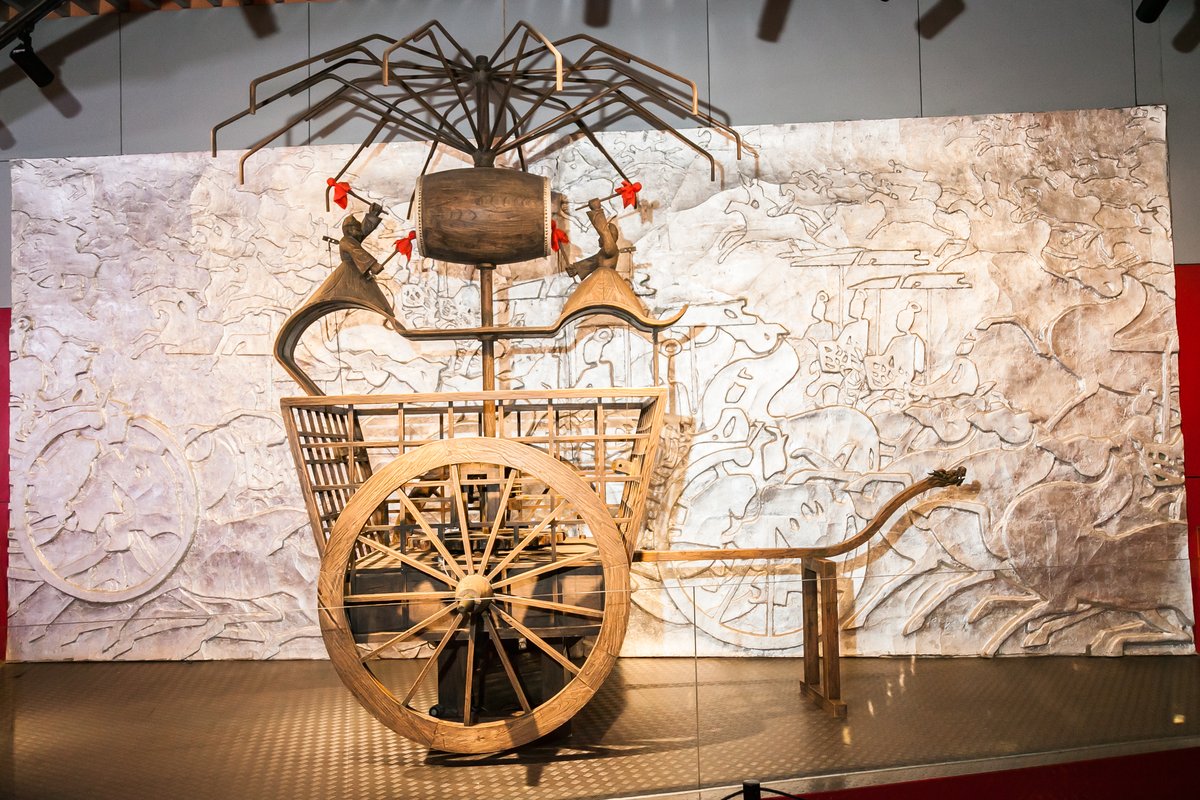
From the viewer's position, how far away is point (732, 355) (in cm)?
444

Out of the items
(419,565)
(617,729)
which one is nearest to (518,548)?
(419,565)

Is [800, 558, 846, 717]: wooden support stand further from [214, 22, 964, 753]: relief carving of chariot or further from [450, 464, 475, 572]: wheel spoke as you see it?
[450, 464, 475, 572]: wheel spoke

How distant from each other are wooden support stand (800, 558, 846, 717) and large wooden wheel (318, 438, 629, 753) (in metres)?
0.60

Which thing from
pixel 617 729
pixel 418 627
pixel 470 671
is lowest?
pixel 617 729

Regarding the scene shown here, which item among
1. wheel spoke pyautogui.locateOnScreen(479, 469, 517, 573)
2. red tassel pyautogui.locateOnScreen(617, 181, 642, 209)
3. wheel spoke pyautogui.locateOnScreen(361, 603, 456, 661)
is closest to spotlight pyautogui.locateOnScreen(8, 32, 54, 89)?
red tassel pyautogui.locateOnScreen(617, 181, 642, 209)

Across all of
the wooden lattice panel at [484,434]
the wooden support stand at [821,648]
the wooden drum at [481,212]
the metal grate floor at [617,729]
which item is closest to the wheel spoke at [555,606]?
the metal grate floor at [617,729]

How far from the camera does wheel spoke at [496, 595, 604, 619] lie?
291 centimetres

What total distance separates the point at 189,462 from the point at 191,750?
7.46 feet

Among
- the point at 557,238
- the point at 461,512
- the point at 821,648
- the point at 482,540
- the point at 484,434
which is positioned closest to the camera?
the point at 821,648

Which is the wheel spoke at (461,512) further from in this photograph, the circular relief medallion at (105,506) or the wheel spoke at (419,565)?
the circular relief medallion at (105,506)

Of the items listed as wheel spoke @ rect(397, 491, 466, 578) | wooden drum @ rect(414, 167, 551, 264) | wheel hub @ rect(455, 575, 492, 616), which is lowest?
wheel hub @ rect(455, 575, 492, 616)

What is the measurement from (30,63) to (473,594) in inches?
152

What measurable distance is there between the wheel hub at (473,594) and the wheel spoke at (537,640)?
0.16 ft

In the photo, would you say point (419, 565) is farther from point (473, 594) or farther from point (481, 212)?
point (481, 212)
